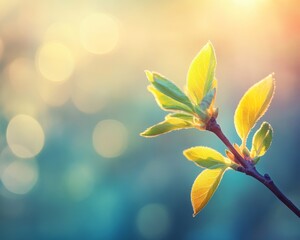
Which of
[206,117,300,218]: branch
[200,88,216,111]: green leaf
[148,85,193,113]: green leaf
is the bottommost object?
[206,117,300,218]: branch

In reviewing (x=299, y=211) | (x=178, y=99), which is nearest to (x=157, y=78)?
(x=178, y=99)

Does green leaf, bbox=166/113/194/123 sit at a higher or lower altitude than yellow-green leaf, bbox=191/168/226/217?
higher

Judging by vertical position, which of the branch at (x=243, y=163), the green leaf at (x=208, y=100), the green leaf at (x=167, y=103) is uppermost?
the green leaf at (x=167, y=103)

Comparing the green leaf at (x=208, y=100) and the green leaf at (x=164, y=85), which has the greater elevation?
the green leaf at (x=164, y=85)

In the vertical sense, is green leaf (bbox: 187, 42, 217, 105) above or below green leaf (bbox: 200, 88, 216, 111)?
above
